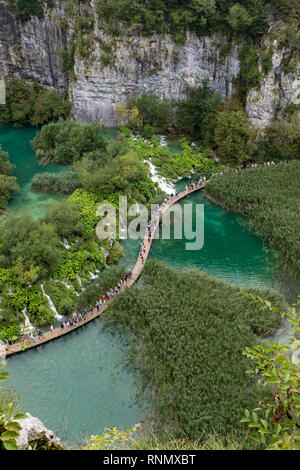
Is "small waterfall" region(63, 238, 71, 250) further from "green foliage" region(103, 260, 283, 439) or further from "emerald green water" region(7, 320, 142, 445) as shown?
"emerald green water" region(7, 320, 142, 445)

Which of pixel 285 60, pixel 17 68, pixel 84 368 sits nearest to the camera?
pixel 84 368

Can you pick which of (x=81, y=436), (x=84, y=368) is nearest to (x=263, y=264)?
(x=84, y=368)

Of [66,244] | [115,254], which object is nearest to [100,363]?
[115,254]

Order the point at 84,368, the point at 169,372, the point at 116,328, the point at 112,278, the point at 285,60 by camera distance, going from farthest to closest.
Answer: the point at 285,60 → the point at 112,278 → the point at 116,328 → the point at 84,368 → the point at 169,372

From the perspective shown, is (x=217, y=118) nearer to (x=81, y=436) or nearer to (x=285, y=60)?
(x=285, y=60)

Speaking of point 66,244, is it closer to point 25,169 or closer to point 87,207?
point 87,207

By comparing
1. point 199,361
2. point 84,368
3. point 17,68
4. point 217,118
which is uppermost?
point 17,68

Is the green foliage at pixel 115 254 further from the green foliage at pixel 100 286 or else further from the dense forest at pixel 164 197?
the green foliage at pixel 100 286
